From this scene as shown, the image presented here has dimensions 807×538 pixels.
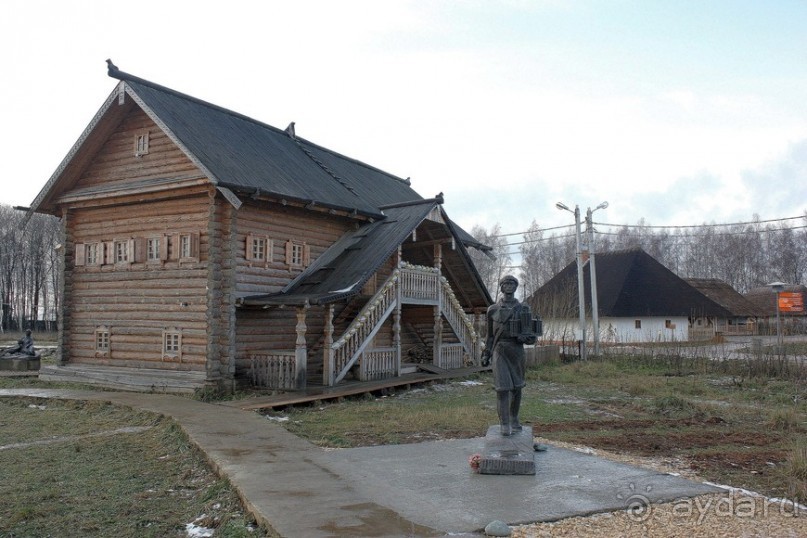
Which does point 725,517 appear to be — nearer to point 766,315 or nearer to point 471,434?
point 471,434

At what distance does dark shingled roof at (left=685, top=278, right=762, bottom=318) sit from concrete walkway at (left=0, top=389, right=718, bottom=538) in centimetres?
5109

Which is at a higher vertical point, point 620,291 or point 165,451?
point 620,291

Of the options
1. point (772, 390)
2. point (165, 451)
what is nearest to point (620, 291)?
point (772, 390)

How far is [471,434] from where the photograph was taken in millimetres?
11430

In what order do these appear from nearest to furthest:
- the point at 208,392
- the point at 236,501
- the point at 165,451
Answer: the point at 236,501
the point at 165,451
the point at 208,392

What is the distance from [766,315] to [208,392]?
176 feet

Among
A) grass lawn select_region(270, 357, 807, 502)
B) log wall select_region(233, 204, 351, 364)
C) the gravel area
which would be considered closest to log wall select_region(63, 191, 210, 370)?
log wall select_region(233, 204, 351, 364)

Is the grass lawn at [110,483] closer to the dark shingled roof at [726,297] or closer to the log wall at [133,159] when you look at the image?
the log wall at [133,159]

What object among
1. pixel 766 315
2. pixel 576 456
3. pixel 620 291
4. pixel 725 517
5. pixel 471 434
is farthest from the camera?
pixel 766 315

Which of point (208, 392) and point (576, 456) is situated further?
point (208, 392)

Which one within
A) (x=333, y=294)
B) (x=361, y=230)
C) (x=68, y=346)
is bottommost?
(x=68, y=346)

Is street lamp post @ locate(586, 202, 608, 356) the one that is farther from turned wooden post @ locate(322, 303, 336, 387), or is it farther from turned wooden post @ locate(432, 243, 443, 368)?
turned wooden post @ locate(322, 303, 336, 387)

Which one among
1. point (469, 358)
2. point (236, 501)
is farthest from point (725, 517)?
point (469, 358)

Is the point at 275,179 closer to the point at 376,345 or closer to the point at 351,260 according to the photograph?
the point at 351,260
